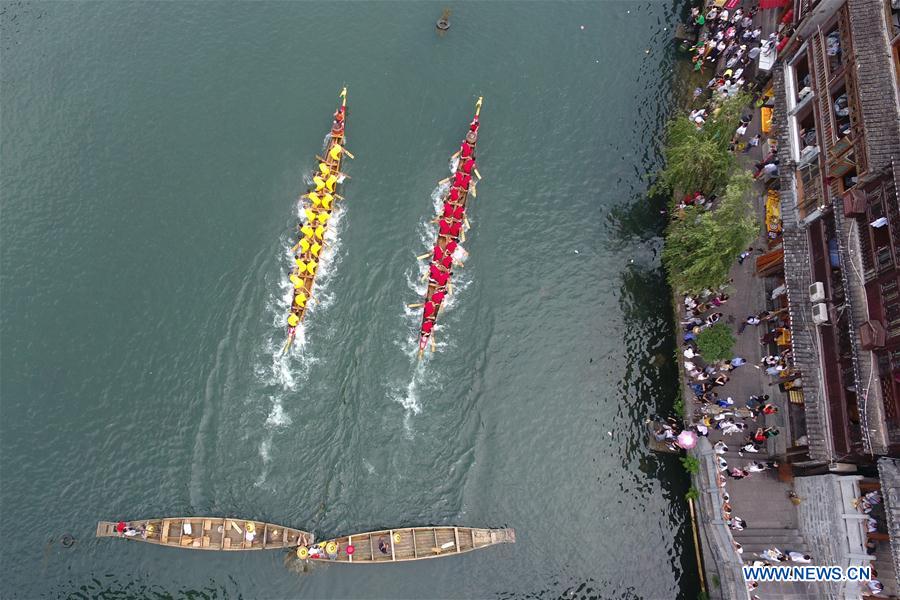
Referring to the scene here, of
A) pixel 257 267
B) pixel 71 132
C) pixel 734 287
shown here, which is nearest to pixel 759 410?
pixel 734 287

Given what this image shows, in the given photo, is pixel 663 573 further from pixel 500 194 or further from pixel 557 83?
pixel 557 83

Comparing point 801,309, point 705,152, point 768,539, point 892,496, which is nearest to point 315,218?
point 705,152

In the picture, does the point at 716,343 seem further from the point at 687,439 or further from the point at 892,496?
the point at 892,496

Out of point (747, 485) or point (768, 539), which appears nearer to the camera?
point (768, 539)

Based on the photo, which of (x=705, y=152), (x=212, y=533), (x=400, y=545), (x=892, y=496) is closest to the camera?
(x=892, y=496)

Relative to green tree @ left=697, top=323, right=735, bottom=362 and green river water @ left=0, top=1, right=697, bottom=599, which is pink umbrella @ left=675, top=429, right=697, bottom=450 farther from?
green tree @ left=697, top=323, right=735, bottom=362

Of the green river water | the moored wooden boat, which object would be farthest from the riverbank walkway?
the moored wooden boat
